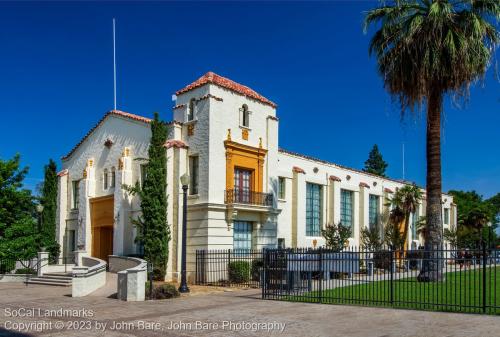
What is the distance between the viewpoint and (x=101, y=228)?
103ft

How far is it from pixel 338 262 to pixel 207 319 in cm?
495

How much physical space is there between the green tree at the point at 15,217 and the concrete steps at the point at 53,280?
17.1 ft

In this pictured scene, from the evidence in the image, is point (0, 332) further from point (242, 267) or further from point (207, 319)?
point (242, 267)

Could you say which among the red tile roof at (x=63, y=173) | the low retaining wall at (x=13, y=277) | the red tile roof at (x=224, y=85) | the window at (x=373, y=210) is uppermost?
the red tile roof at (x=224, y=85)

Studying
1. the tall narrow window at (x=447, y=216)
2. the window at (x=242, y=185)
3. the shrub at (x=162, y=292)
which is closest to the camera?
the shrub at (x=162, y=292)

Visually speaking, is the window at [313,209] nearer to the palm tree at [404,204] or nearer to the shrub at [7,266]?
the palm tree at [404,204]

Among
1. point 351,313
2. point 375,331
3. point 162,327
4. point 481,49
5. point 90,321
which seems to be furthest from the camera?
point 481,49

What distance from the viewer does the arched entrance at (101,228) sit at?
1206 inches

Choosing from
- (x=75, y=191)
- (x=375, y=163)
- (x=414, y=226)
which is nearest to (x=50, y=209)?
(x=75, y=191)

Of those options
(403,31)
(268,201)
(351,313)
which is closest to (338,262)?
(351,313)

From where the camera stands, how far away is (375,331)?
36.1 feet

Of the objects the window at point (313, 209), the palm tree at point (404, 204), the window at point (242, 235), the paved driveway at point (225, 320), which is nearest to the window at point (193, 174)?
the window at point (242, 235)

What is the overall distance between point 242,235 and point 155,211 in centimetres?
475

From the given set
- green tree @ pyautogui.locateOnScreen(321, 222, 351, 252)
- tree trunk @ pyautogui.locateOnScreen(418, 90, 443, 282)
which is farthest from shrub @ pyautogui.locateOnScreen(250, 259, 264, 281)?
green tree @ pyautogui.locateOnScreen(321, 222, 351, 252)
